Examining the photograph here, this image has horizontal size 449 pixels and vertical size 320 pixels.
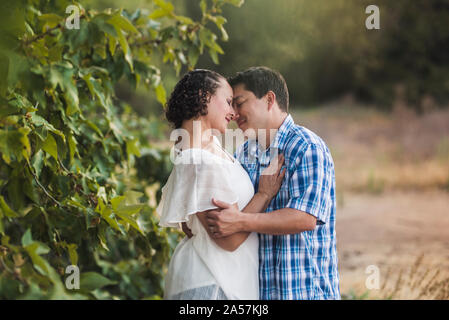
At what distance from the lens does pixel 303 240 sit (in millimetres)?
1859

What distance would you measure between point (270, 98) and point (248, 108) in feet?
0.33

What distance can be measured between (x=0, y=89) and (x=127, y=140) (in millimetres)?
1347

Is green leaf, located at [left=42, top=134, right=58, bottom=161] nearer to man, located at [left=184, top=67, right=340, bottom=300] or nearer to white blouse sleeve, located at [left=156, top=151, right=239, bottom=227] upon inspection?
white blouse sleeve, located at [left=156, top=151, right=239, bottom=227]

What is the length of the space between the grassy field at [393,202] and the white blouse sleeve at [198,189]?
2062 mm

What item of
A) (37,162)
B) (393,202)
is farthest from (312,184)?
(393,202)

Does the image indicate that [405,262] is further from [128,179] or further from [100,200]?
[100,200]

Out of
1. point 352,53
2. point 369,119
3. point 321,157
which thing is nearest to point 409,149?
point 369,119

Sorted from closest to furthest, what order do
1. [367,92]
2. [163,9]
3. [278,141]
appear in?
1. [278,141]
2. [163,9]
3. [367,92]

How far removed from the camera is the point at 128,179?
319cm

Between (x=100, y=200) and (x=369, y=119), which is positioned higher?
(x=369, y=119)

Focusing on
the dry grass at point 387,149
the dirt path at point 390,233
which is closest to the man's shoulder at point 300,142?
the dirt path at point 390,233

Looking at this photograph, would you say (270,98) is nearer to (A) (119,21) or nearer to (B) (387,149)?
(A) (119,21)

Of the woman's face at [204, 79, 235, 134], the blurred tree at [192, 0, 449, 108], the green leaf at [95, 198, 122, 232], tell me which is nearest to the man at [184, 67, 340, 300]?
the woman's face at [204, 79, 235, 134]

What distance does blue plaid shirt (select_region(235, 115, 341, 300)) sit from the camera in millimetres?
1797
